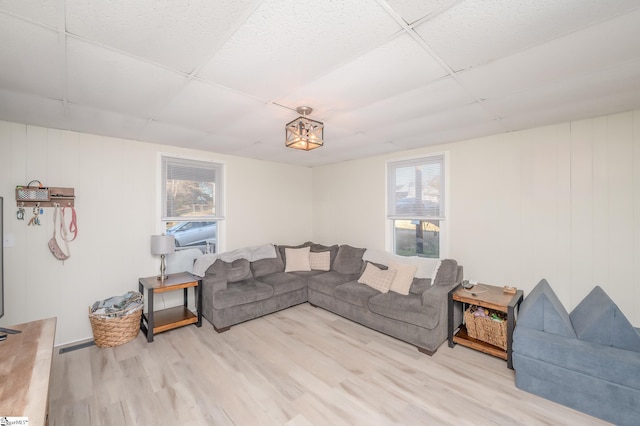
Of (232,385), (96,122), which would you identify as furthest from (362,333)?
(96,122)

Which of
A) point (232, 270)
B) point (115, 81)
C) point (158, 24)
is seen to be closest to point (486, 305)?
point (232, 270)

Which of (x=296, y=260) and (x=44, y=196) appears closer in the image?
(x=44, y=196)

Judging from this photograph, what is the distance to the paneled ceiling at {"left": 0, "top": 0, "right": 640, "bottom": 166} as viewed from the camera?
1256mm

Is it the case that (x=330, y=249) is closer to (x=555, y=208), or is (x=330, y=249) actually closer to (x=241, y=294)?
(x=241, y=294)

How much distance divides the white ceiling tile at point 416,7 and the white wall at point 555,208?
256 cm

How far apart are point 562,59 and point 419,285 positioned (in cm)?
260

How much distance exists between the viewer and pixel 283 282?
398 centimetres

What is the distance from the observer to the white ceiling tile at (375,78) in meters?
1.58

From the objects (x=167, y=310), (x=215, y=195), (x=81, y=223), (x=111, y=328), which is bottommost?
(x=167, y=310)

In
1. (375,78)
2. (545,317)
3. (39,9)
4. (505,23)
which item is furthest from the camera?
(545,317)

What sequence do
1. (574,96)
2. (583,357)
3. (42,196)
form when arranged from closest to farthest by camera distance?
(583,357), (574,96), (42,196)

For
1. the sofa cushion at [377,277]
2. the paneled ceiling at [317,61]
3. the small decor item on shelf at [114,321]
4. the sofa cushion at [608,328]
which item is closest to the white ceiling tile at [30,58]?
the paneled ceiling at [317,61]

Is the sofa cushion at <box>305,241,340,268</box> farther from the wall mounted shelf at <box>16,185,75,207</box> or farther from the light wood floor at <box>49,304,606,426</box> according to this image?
the wall mounted shelf at <box>16,185,75,207</box>

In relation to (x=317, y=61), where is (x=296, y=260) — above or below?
below
